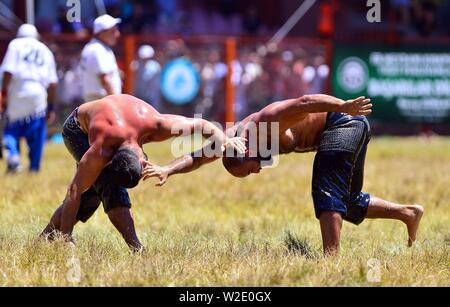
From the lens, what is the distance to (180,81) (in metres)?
18.6

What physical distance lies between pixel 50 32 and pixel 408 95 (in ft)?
23.9

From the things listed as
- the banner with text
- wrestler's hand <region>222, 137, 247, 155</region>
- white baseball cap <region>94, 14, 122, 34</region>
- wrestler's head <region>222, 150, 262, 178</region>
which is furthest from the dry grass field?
the banner with text

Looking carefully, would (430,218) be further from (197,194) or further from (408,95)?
(408,95)

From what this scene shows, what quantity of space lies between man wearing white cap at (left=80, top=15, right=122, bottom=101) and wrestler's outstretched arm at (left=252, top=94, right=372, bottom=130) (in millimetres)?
4312

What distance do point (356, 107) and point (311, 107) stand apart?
0.93ft

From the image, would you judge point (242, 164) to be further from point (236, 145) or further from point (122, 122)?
point (122, 122)

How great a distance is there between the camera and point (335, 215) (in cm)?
642

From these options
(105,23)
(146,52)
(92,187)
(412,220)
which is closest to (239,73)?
(146,52)

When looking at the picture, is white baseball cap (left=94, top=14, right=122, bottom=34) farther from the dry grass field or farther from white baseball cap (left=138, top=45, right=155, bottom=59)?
white baseball cap (left=138, top=45, right=155, bottom=59)

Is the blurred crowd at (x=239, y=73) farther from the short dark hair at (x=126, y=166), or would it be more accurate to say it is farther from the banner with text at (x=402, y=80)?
the short dark hair at (x=126, y=166)

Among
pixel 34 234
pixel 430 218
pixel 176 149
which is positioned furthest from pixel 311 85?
pixel 34 234

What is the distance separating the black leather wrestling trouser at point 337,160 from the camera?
254 inches

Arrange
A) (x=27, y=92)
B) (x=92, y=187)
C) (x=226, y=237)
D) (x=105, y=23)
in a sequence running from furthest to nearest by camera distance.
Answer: (x=27, y=92) < (x=105, y=23) < (x=226, y=237) < (x=92, y=187)

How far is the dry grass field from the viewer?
552cm
